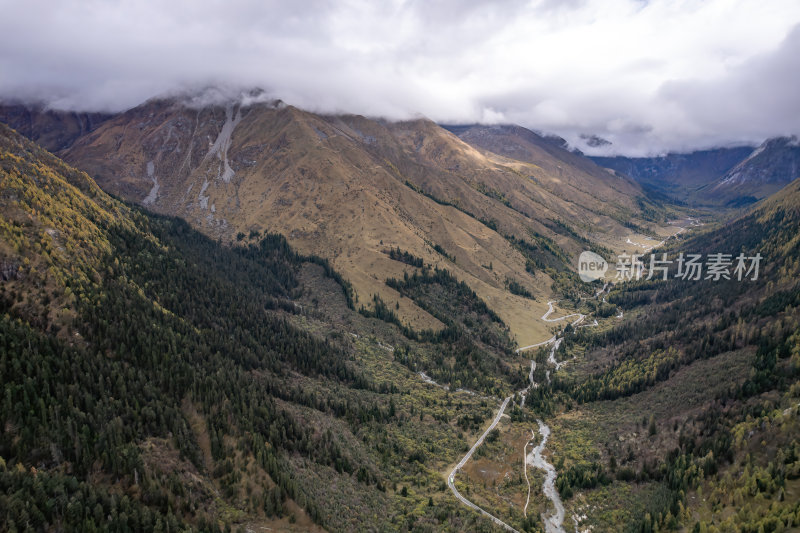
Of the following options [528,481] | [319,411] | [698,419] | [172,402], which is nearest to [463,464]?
[528,481]

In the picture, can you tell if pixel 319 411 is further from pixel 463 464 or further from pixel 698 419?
pixel 698 419

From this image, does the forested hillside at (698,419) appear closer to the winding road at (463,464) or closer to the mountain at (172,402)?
the winding road at (463,464)

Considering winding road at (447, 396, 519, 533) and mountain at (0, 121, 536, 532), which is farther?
winding road at (447, 396, 519, 533)

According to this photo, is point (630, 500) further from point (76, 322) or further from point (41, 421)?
point (76, 322)

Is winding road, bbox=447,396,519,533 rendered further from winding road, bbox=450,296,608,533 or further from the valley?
the valley

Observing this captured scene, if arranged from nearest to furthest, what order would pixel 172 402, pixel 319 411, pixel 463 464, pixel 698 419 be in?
pixel 172 402
pixel 698 419
pixel 463 464
pixel 319 411

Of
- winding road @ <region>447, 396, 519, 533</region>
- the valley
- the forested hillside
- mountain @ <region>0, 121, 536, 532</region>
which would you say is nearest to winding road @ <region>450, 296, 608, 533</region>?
winding road @ <region>447, 396, 519, 533</region>

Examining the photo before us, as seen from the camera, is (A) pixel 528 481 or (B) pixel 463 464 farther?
(B) pixel 463 464

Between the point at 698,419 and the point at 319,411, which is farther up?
the point at 698,419
